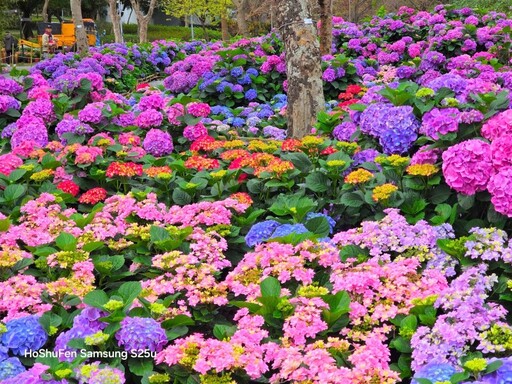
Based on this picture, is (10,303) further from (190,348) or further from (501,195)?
(501,195)

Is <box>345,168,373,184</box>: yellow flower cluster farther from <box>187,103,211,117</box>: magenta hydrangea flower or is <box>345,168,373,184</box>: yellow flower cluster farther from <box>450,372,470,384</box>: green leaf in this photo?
<box>187,103,211,117</box>: magenta hydrangea flower

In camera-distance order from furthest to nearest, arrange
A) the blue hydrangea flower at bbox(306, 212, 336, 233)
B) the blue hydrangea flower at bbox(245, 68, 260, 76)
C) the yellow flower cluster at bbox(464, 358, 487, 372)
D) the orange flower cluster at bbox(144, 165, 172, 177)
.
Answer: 1. the blue hydrangea flower at bbox(245, 68, 260, 76)
2. the orange flower cluster at bbox(144, 165, 172, 177)
3. the blue hydrangea flower at bbox(306, 212, 336, 233)
4. the yellow flower cluster at bbox(464, 358, 487, 372)

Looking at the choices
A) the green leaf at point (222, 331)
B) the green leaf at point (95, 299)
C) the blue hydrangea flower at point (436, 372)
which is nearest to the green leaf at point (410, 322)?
the blue hydrangea flower at point (436, 372)

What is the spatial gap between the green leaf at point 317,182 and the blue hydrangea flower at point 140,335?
4.94 ft

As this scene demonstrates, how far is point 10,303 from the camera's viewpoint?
2555 millimetres

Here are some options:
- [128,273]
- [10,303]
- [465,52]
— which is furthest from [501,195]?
[465,52]

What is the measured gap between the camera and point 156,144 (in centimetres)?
489

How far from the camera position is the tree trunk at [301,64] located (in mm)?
5457

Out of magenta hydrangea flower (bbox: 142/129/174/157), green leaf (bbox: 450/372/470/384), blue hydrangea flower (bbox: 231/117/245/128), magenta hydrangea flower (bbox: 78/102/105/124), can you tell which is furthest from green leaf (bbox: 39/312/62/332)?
blue hydrangea flower (bbox: 231/117/245/128)

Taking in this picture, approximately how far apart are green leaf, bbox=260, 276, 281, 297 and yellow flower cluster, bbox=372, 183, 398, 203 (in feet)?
2.73

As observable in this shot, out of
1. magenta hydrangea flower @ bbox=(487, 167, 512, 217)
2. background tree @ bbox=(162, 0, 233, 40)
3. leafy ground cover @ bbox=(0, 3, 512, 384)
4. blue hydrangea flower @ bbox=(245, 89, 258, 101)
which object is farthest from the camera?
background tree @ bbox=(162, 0, 233, 40)

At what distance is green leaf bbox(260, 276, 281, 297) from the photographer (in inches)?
95.2

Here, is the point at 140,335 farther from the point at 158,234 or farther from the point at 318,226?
the point at 318,226

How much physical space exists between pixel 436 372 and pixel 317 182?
180 centimetres
